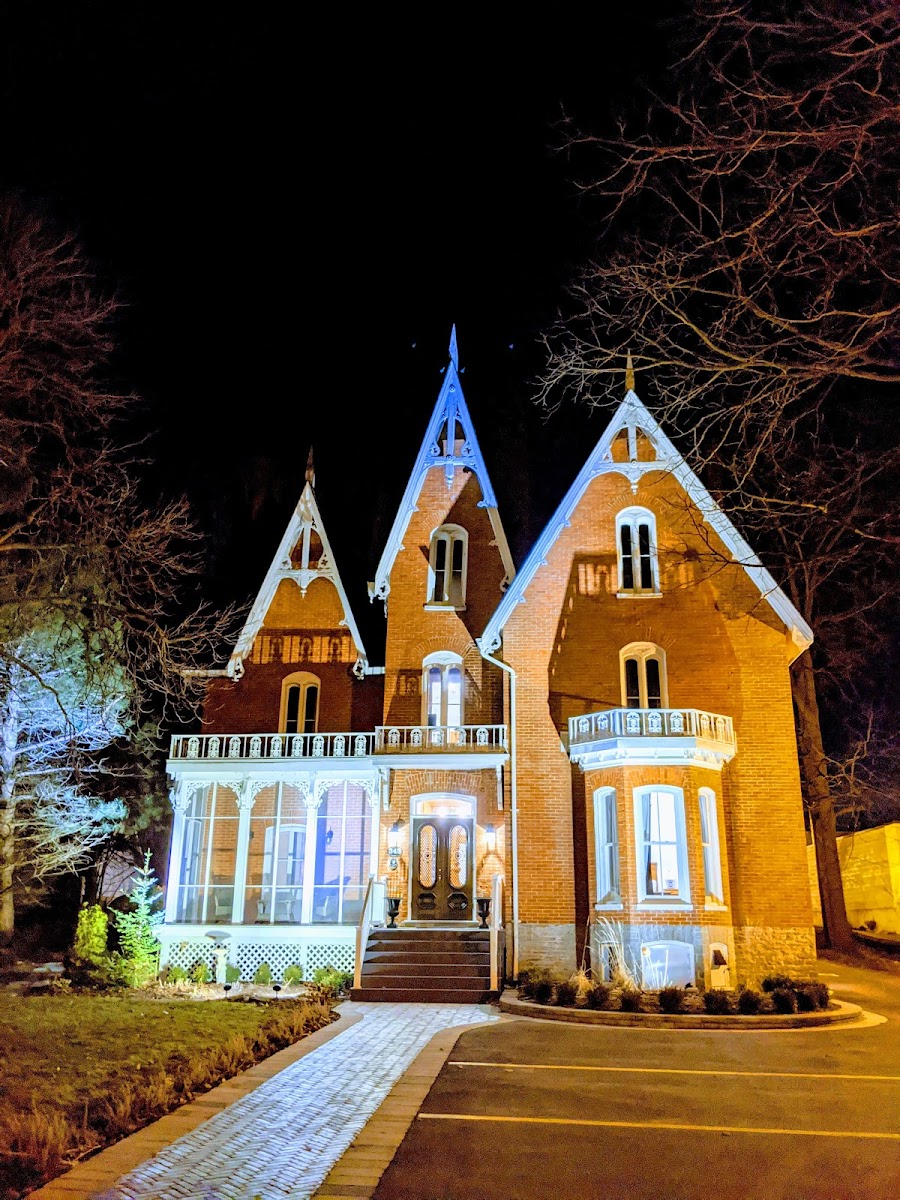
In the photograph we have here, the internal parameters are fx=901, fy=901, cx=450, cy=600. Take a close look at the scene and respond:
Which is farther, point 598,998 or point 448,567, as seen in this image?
point 448,567

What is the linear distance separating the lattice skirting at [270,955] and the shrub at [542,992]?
6.13 metres

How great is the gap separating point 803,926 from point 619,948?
3961 millimetres

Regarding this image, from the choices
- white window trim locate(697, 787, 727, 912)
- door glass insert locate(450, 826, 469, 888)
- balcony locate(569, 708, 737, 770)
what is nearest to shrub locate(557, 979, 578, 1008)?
white window trim locate(697, 787, 727, 912)

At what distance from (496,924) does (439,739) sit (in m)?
4.80

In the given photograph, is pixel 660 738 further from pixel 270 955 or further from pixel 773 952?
pixel 270 955

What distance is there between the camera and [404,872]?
68.1 ft

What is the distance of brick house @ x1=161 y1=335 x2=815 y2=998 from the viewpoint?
18109mm

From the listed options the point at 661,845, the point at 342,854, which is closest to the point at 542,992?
the point at 661,845

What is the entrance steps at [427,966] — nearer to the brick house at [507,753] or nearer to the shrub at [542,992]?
the brick house at [507,753]

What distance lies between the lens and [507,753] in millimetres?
20312

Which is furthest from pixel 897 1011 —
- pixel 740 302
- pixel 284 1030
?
pixel 740 302

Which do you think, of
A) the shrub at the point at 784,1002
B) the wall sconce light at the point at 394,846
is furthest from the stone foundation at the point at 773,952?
the wall sconce light at the point at 394,846

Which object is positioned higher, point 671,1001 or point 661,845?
point 661,845

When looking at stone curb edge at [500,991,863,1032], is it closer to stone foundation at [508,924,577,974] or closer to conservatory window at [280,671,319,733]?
stone foundation at [508,924,577,974]
